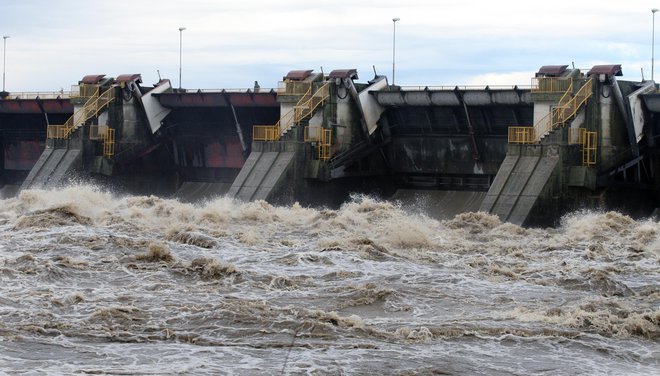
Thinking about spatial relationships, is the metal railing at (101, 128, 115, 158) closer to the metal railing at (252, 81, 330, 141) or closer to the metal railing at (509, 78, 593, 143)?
the metal railing at (252, 81, 330, 141)

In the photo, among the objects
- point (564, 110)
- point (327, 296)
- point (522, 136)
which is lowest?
point (327, 296)

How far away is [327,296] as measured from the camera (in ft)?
56.3

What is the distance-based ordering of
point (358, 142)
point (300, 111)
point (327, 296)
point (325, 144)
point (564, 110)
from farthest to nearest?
point (358, 142) → point (300, 111) → point (325, 144) → point (564, 110) → point (327, 296)

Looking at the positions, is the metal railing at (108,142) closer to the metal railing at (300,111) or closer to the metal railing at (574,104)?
the metal railing at (300,111)

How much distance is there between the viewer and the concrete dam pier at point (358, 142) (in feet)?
95.6

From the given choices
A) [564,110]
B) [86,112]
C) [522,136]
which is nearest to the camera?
[564,110]

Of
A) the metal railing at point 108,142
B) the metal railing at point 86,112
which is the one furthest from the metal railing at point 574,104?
the metal railing at point 86,112

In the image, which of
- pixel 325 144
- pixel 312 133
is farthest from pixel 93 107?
pixel 325 144

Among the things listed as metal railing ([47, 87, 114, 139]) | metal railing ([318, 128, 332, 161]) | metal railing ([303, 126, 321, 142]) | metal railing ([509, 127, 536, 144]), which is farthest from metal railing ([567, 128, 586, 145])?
metal railing ([47, 87, 114, 139])

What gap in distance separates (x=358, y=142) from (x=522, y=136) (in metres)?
6.01

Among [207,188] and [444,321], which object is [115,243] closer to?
[444,321]

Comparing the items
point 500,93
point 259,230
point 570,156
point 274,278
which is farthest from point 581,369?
point 500,93

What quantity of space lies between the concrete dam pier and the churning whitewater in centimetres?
194

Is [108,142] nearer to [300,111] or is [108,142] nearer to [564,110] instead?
[300,111]
